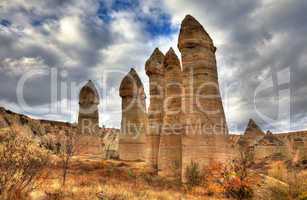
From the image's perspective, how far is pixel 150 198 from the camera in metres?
10.2

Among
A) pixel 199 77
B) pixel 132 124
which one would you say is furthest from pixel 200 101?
pixel 132 124

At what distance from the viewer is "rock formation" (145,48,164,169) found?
22422mm

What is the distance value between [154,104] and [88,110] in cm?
1177

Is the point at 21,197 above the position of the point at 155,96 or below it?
below

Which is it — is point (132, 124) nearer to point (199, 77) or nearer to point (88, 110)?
point (88, 110)

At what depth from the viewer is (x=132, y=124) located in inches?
1051

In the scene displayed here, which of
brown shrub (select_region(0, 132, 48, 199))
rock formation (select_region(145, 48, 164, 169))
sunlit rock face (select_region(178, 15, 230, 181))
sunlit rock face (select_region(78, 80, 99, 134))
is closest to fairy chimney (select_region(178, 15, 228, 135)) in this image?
sunlit rock face (select_region(178, 15, 230, 181))

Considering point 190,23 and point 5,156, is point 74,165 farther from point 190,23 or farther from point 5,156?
point 5,156

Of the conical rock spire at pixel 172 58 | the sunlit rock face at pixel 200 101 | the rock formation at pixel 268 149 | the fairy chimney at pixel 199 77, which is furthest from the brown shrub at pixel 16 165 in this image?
the rock formation at pixel 268 149

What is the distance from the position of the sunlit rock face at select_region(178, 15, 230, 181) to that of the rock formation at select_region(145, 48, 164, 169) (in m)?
6.13

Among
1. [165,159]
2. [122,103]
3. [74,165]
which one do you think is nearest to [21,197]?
[165,159]

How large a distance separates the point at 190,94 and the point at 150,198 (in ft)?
24.5

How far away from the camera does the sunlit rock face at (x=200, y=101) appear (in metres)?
15.6

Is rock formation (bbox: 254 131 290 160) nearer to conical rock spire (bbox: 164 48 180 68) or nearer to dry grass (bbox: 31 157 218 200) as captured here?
dry grass (bbox: 31 157 218 200)
